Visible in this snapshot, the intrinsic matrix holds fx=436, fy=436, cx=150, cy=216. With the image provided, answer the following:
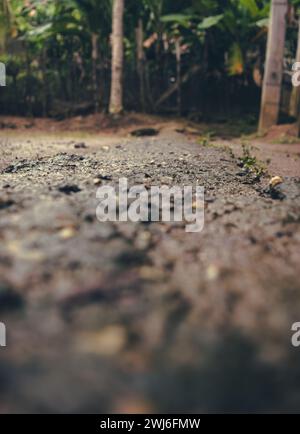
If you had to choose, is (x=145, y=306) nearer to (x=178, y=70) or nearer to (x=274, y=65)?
(x=274, y=65)

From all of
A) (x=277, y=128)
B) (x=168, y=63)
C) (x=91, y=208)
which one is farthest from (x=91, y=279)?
(x=168, y=63)

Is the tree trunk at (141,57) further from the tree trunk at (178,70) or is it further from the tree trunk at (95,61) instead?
the tree trunk at (95,61)

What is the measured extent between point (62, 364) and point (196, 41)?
10.2m

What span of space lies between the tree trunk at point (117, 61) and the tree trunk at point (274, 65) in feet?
10.4

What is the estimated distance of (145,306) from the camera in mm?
1717

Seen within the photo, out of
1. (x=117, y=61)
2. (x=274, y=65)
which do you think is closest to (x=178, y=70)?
(x=117, y=61)

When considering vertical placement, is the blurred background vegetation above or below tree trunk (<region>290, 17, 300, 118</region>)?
above

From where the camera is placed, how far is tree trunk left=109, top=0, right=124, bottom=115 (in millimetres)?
9250

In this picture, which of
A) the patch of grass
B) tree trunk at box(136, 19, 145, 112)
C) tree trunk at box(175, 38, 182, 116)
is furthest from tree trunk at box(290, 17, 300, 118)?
the patch of grass

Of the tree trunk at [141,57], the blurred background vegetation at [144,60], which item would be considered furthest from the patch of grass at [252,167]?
the tree trunk at [141,57]

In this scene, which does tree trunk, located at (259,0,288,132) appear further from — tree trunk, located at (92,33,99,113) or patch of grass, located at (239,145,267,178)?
tree trunk, located at (92,33,99,113)

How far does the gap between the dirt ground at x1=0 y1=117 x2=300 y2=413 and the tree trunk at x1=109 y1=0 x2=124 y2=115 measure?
7045mm

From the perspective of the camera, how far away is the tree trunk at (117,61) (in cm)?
925

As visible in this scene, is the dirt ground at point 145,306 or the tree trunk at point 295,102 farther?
the tree trunk at point 295,102
